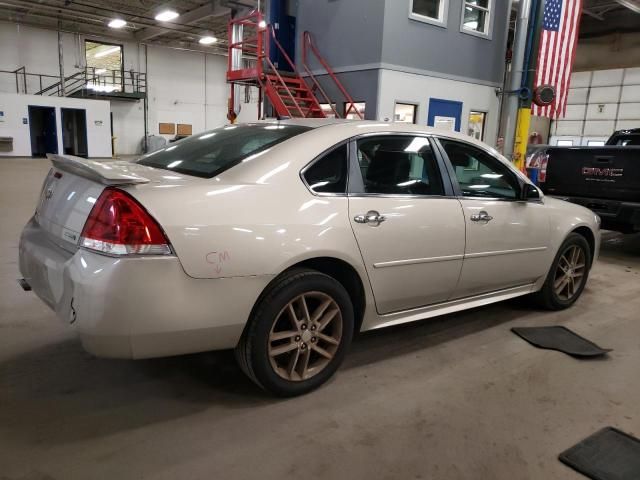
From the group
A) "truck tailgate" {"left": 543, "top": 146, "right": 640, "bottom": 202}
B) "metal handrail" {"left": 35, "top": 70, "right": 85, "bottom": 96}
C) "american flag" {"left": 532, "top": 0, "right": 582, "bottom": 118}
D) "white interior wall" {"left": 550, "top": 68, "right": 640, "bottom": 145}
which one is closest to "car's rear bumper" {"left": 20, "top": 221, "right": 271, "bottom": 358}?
"truck tailgate" {"left": 543, "top": 146, "right": 640, "bottom": 202}

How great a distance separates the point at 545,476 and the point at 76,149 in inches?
989

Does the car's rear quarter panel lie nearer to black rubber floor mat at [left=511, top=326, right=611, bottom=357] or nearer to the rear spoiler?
the rear spoiler

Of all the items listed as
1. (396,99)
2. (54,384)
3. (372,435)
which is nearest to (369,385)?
(372,435)

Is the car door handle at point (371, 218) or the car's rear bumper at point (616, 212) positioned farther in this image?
the car's rear bumper at point (616, 212)

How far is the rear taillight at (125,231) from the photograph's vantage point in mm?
2125

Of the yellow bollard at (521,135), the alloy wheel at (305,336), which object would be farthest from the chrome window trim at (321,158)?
the yellow bollard at (521,135)

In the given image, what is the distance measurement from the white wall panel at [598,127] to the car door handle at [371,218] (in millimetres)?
26900

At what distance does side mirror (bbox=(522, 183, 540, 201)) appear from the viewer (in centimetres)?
369

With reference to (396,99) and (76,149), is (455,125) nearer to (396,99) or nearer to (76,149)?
(396,99)

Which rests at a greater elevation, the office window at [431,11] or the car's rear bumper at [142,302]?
the office window at [431,11]

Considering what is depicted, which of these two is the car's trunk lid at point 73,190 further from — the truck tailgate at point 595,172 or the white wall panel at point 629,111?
the white wall panel at point 629,111

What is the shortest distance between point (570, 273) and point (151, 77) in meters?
25.7

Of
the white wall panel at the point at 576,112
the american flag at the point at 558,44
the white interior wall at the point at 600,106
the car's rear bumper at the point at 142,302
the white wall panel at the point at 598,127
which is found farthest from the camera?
the white wall panel at the point at 576,112

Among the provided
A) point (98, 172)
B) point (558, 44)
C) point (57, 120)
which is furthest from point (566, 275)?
point (57, 120)
